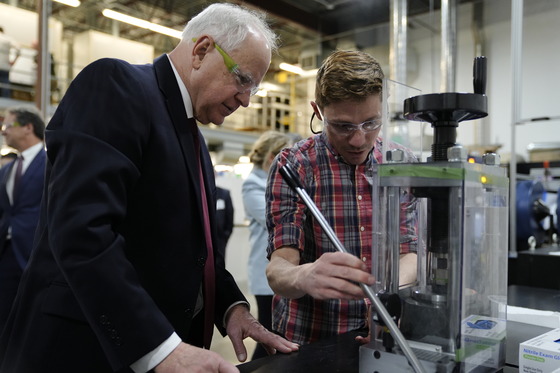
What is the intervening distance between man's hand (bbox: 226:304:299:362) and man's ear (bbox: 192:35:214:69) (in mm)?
484

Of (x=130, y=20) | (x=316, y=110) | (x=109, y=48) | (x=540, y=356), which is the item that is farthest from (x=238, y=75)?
(x=130, y=20)

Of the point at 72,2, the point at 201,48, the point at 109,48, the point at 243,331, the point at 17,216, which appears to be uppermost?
the point at 72,2

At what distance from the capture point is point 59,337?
2.42ft

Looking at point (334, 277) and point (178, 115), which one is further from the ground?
point (178, 115)

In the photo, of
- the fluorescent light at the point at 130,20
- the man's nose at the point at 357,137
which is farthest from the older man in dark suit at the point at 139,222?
the fluorescent light at the point at 130,20

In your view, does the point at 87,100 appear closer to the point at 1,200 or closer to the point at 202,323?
the point at 202,323

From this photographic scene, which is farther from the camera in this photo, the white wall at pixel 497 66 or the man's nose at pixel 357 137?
the white wall at pixel 497 66

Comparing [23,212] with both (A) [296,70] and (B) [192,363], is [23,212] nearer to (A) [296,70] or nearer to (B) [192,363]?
(B) [192,363]

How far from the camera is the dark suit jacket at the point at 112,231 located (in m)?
0.62

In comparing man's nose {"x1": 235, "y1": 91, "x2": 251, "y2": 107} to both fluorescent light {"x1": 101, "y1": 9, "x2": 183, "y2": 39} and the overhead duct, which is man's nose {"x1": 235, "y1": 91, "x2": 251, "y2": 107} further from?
fluorescent light {"x1": 101, "y1": 9, "x2": 183, "y2": 39}

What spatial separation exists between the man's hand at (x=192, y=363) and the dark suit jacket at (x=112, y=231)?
0.09 ft

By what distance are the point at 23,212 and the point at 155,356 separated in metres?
1.84

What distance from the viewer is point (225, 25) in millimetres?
848

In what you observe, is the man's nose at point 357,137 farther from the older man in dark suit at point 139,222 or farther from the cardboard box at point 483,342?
the cardboard box at point 483,342
